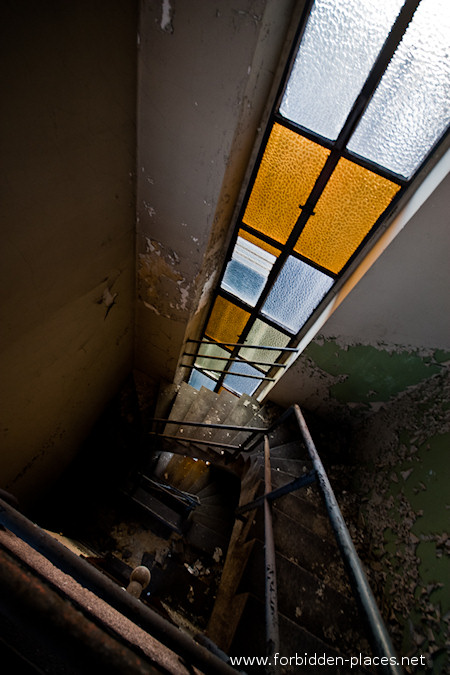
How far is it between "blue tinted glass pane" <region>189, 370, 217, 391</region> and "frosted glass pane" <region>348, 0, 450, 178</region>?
12.6ft

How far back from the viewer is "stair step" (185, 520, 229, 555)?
402 cm

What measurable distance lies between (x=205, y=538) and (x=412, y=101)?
16.8ft

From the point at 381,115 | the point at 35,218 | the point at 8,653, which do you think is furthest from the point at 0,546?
the point at 381,115

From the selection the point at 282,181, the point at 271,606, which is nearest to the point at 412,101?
the point at 282,181

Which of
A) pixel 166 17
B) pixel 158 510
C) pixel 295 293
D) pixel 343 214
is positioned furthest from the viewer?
pixel 158 510

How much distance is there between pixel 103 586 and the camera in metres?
0.74

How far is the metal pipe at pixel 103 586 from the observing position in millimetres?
736

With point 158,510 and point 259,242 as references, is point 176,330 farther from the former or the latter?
point 158,510

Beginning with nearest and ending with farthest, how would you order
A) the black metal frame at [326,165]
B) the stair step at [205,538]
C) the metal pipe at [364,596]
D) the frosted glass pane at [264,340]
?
1. the metal pipe at [364,596]
2. the black metal frame at [326,165]
3. the frosted glass pane at [264,340]
4. the stair step at [205,538]

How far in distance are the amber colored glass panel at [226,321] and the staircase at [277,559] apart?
0.96 meters

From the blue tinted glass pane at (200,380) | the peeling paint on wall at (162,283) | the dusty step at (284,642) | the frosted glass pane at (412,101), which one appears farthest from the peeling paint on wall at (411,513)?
the blue tinted glass pane at (200,380)

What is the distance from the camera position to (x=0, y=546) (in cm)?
60

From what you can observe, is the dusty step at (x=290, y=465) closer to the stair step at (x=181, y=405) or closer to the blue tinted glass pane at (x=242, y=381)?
the stair step at (x=181, y=405)

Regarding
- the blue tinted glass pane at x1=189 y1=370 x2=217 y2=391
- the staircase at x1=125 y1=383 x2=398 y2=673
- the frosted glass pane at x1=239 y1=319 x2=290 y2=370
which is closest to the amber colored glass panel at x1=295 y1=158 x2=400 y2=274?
the frosted glass pane at x1=239 y1=319 x2=290 y2=370
